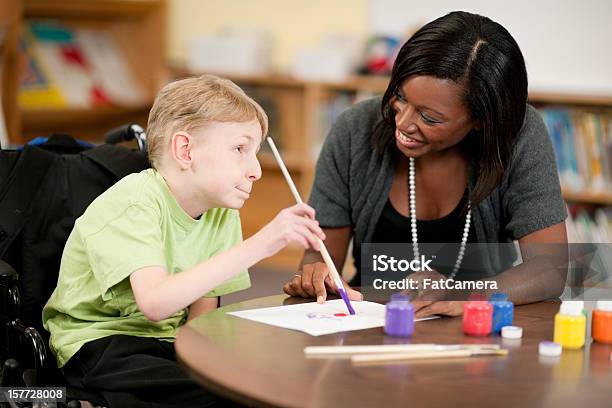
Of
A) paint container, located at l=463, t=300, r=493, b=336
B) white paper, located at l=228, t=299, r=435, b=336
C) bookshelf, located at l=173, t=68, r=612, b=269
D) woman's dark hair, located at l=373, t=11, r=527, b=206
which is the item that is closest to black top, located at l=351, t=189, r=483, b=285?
woman's dark hair, located at l=373, t=11, r=527, b=206

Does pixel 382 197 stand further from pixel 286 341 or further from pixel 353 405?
pixel 353 405

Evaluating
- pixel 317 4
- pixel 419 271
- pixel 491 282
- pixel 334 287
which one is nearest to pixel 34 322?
pixel 334 287

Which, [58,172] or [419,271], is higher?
[58,172]

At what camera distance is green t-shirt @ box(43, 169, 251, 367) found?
1614 mm

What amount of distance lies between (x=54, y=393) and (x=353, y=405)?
66 cm

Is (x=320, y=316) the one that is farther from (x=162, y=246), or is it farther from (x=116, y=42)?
(x=116, y=42)

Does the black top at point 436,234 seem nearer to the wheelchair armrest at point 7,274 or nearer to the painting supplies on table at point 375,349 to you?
the painting supplies on table at point 375,349

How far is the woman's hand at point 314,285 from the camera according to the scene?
1749mm

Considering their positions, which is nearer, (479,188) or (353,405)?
(353,405)

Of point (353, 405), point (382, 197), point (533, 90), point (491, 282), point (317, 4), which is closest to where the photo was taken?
point (353, 405)

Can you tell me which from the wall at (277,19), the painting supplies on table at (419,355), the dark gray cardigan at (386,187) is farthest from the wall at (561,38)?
the painting supplies on table at (419,355)

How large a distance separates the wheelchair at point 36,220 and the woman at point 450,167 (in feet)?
1.45

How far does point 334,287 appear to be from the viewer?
177 cm

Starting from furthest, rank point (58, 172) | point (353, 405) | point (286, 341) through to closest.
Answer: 1. point (58, 172)
2. point (286, 341)
3. point (353, 405)
